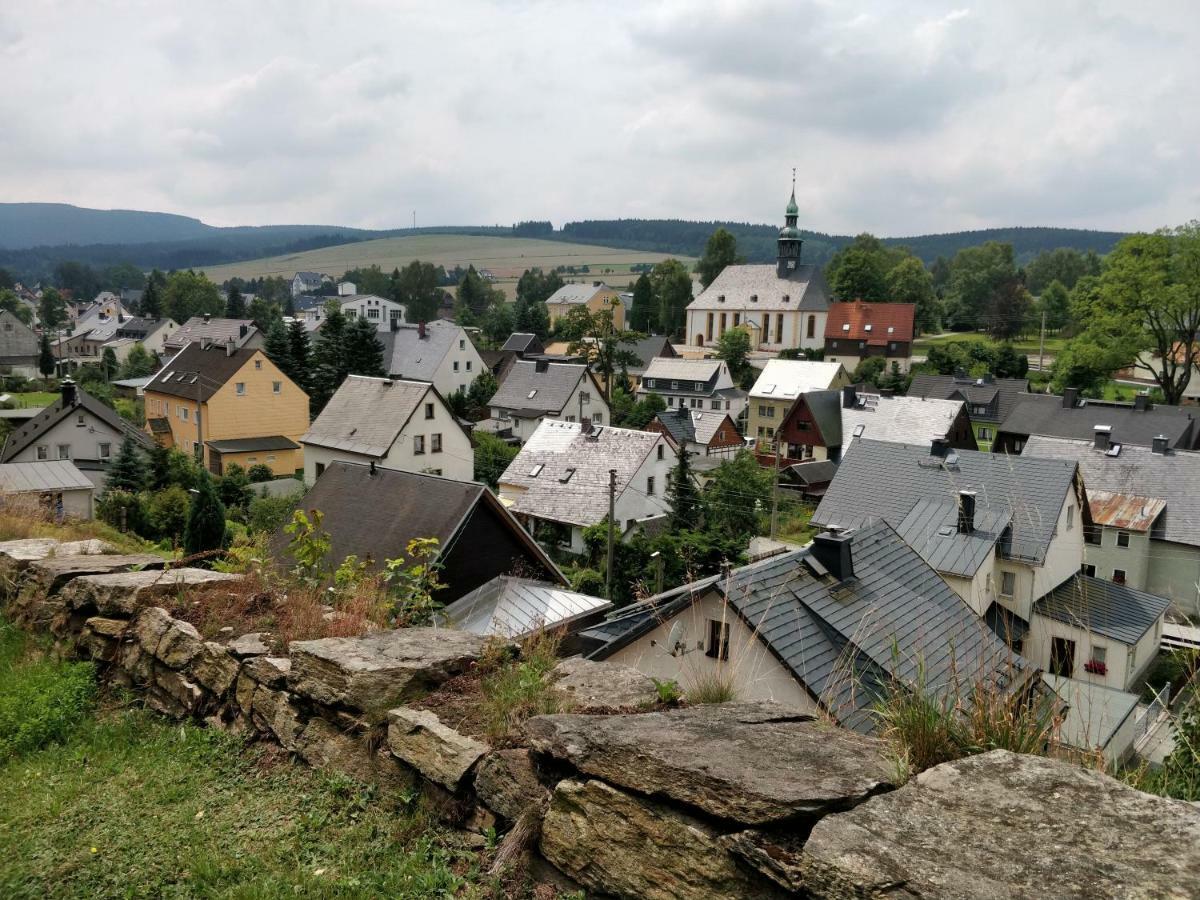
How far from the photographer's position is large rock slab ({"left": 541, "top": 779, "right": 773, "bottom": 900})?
11.8 feet

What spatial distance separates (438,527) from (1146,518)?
27.0 meters

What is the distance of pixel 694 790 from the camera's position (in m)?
3.77

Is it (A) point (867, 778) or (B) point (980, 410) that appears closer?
(A) point (867, 778)

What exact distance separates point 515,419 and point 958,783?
178ft

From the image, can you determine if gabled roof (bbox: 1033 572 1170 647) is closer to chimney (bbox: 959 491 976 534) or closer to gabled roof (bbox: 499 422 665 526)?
chimney (bbox: 959 491 976 534)

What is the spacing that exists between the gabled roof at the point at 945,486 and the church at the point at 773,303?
59.6 meters

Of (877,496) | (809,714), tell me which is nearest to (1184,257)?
(877,496)

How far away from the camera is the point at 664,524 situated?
A: 115 ft

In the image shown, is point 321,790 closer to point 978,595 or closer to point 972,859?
point 972,859

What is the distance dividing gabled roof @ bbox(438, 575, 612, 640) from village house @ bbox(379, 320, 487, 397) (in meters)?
50.6

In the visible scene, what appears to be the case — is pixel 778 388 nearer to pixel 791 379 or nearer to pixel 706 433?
pixel 791 379

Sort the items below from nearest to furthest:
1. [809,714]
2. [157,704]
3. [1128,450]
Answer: [809,714] < [157,704] < [1128,450]

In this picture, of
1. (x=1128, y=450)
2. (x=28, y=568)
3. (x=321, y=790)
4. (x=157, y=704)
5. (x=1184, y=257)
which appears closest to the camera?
(x=321, y=790)

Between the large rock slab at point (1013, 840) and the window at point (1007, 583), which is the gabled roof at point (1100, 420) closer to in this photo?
the window at point (1007, 583)
